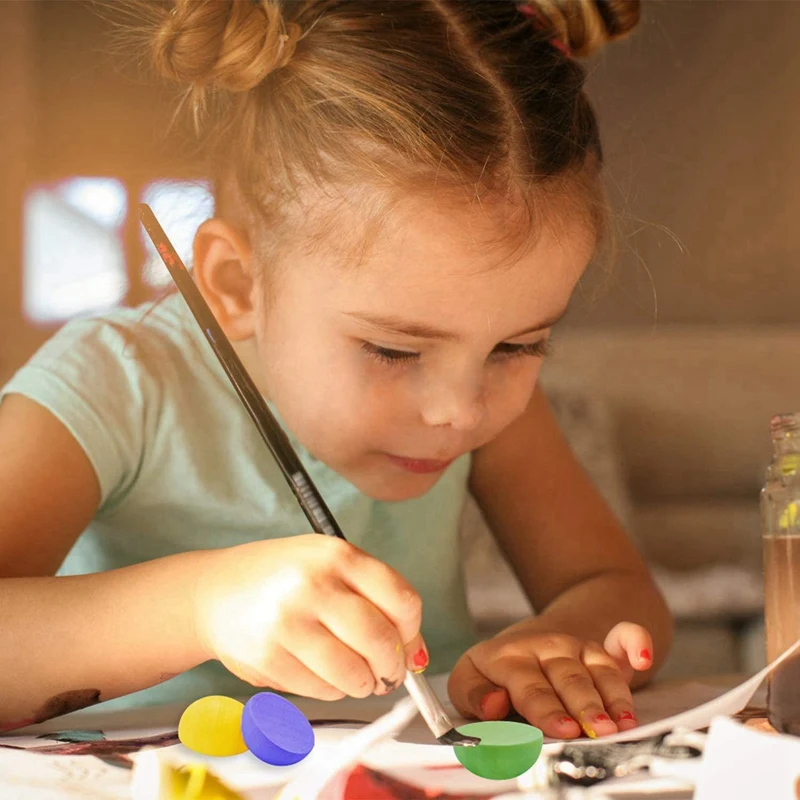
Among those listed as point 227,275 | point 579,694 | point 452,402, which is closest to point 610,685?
point 579,694

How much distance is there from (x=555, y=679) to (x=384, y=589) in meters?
0.12

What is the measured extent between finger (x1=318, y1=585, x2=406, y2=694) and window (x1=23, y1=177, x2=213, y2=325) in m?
0.18

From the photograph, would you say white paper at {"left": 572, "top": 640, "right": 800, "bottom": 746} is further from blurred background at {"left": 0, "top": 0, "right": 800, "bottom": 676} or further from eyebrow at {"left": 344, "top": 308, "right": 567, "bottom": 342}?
eyebrow at {"left": 344, "top": 308, "right": 567, "bottom": 342}

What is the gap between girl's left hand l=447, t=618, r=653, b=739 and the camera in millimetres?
371

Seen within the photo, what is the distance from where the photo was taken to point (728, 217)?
48 cm

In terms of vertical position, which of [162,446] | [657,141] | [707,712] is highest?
[657,141]

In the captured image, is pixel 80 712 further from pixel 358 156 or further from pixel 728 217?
pixel 728 217

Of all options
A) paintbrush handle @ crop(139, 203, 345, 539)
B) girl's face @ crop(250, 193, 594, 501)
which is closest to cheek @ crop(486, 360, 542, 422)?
girl's face @ crop(250, 193, 594, 501)

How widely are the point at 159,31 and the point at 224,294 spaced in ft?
0.36

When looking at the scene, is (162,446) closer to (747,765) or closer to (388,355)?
(388,355)

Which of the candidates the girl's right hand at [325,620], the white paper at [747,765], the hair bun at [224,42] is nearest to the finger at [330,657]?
the girl's right hand at [325,620]

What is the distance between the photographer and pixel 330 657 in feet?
1.02

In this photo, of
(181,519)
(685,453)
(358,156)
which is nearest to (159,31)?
(358,156)

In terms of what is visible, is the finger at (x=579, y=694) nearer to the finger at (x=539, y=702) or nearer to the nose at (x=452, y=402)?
the finger at (x=539, y=702)
